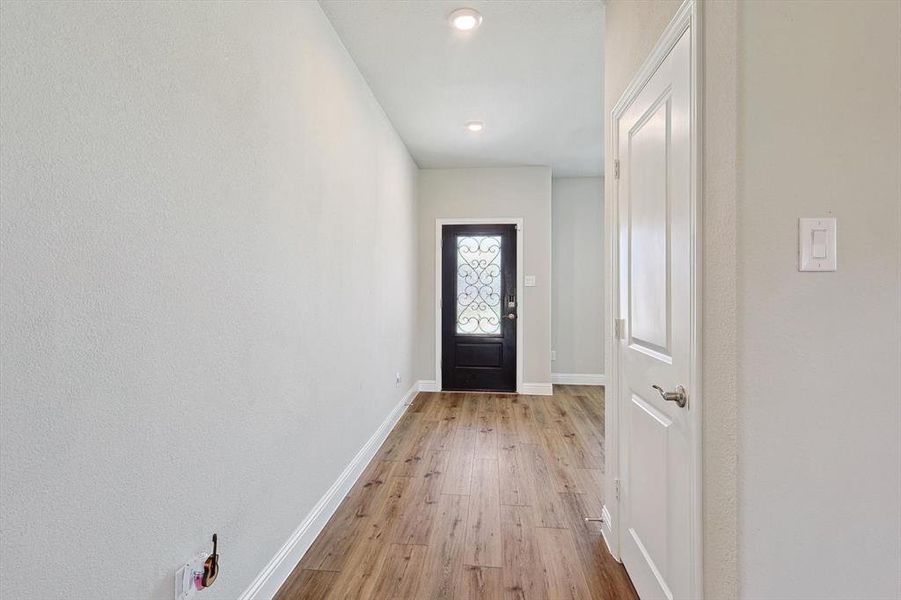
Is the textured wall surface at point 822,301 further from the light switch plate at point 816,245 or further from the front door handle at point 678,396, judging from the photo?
the front door handle at point 678,396

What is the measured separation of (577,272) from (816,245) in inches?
181

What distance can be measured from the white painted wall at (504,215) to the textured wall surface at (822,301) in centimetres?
399

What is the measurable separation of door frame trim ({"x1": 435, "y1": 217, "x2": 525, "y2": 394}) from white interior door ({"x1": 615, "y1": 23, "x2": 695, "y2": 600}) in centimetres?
306

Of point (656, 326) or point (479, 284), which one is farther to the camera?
point (479, 284)

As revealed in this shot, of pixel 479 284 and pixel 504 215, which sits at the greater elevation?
pixel 504 215

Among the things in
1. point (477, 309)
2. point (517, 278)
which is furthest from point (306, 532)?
point (517, 278)

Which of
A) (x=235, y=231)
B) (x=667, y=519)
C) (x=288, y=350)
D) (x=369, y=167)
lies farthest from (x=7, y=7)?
(x=369, y=167)

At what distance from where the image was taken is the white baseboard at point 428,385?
5086mm

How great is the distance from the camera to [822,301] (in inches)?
38.9

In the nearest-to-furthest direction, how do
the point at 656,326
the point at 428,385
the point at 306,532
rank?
the point at 656,326 → the point at 306,532 → the point at 428,385

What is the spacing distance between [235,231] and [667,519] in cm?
171

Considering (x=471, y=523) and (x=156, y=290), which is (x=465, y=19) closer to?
(x=156, y=290)

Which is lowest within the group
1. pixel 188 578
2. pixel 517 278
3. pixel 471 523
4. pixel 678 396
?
pixel 471 523

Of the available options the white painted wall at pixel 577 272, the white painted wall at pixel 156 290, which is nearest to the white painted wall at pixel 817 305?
the white painted wall at pixel 156 290
